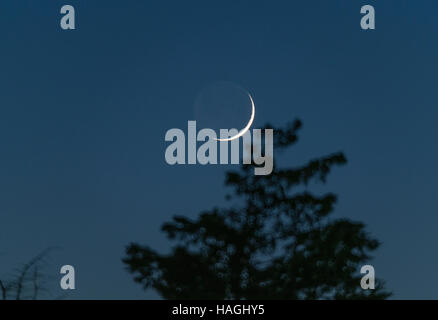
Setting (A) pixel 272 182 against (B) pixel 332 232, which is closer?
(B) pixel 332 232

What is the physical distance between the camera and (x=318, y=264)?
15.2 m

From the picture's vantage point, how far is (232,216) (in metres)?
16.1

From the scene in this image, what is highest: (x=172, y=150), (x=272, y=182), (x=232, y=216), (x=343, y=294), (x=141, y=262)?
(x=172, y=150)

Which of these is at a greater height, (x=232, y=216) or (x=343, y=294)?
(x=232, y=216)

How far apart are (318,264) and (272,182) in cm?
301

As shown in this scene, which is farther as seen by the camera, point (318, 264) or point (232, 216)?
point (232, 216)
